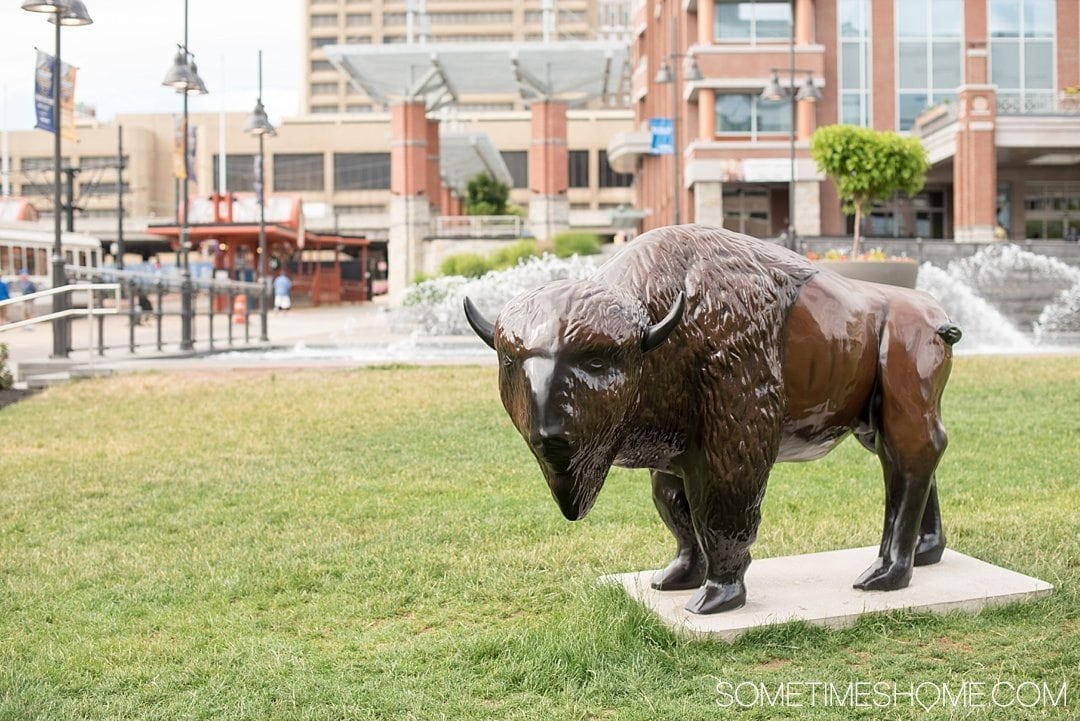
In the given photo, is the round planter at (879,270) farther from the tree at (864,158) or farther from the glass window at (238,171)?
the glass window at (238,171)

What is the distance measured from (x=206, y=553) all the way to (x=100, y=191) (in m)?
89.3

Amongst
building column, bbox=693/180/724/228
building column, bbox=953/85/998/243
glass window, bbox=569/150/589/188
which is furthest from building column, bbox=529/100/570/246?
glass window, bbox=569/150/589/188

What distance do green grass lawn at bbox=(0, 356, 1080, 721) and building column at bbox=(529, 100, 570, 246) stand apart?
36.0 meters

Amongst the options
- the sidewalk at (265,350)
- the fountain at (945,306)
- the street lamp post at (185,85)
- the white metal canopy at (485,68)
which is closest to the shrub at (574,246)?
the fountain at (945,306)

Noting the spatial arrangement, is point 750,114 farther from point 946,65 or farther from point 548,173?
point 548,173

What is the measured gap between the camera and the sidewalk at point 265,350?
635 inches

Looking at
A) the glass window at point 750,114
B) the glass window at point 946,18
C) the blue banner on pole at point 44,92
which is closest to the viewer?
the blue banner on pole at point 44,92

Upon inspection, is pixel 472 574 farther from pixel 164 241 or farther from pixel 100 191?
pixel 100 191

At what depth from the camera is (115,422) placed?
9.87 metres

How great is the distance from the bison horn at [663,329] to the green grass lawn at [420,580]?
106cm

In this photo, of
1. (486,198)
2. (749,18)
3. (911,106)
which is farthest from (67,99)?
(486,198)

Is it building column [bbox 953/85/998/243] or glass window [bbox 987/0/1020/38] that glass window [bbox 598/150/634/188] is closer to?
→ glass window [bbox 987/0/1020/38]

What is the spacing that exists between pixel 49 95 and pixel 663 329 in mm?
18415

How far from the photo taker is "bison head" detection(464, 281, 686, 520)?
9.93 feet
